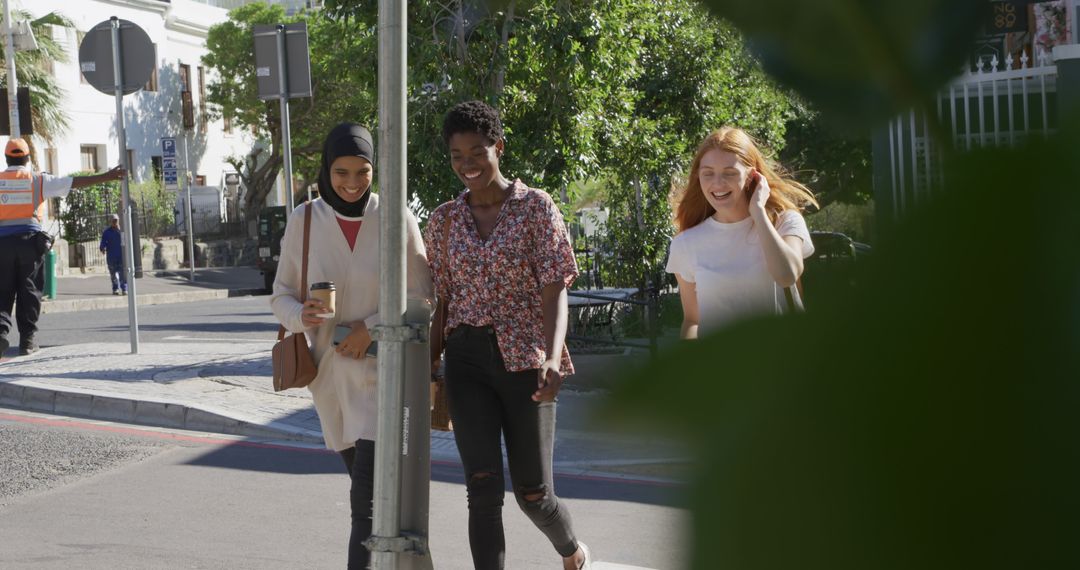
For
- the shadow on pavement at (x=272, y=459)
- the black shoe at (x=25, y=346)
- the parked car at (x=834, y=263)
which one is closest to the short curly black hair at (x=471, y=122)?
the shadow on pavement at (x=272, y=459)

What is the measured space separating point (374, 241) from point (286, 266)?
0.28 meters

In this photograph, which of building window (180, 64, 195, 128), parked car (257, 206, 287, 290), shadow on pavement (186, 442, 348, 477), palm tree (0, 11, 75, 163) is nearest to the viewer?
shadow on pavement (186, 442, 348, 477)

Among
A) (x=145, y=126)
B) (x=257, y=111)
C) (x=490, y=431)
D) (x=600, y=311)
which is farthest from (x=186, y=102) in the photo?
(x=490, y=431)

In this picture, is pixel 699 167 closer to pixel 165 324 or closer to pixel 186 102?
pixel 165 324

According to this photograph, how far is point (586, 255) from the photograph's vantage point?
10.6 m

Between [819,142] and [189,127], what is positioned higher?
[189,127]

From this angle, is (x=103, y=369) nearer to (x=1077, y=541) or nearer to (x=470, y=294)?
(x=470, y=294)

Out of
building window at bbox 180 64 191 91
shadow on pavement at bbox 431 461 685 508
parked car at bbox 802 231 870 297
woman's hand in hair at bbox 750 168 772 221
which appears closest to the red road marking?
shadow on pavement at bbox 431 461 685 508

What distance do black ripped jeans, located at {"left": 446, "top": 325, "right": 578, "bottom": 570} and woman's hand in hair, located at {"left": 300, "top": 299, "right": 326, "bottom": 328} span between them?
41cm

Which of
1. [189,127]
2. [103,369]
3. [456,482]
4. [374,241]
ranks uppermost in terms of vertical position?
[189,127]

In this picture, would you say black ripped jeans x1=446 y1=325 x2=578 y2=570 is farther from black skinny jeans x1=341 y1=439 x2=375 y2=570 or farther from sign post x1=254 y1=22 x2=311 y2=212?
sign post x1=254 y1=22 x2=311 y2=212

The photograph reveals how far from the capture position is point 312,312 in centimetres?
339

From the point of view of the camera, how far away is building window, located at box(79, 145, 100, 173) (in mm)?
25469

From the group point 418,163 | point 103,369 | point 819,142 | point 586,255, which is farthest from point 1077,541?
point 586,255
